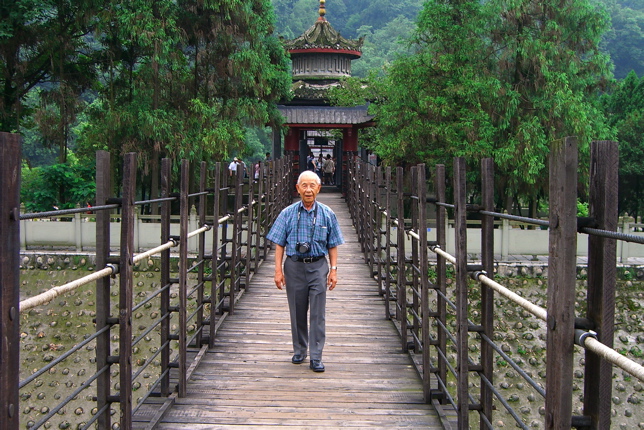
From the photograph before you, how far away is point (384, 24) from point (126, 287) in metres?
53.0

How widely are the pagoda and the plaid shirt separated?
13.4 metres

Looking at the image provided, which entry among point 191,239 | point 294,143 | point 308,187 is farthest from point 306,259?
point 294,143

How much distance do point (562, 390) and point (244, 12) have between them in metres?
14.4

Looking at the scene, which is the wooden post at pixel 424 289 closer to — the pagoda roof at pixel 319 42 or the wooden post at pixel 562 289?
the wooden post at pixel 562 289

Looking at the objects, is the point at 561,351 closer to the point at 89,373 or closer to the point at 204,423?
the point at 204,423

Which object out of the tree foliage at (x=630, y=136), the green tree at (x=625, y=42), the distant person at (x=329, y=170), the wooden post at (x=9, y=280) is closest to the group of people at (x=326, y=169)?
the distant person at (x=329, y=170)

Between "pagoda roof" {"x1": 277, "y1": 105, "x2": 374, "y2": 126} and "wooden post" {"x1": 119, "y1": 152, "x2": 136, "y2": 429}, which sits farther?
"pagoda roof" {"x1": 277, "y1": 105, "x2": 374, "y2": 126}

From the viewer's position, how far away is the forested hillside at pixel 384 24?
38.6m

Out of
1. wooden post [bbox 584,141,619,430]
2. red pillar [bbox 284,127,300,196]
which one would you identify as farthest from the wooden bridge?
red pillar [bbox 284,127,300,196]

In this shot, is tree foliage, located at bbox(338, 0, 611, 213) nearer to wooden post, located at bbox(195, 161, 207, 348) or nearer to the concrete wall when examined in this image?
the concrete wall

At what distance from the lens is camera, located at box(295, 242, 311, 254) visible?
4582 millimetres

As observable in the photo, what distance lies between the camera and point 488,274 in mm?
3242

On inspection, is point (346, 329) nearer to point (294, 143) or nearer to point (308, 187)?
point (308, 187)

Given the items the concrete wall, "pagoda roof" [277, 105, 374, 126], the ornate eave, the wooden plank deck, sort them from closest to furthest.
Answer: the wooden plank deck, the concrete wall, "pagoda roof" [277, 105, 374, 126], the ornate eave
